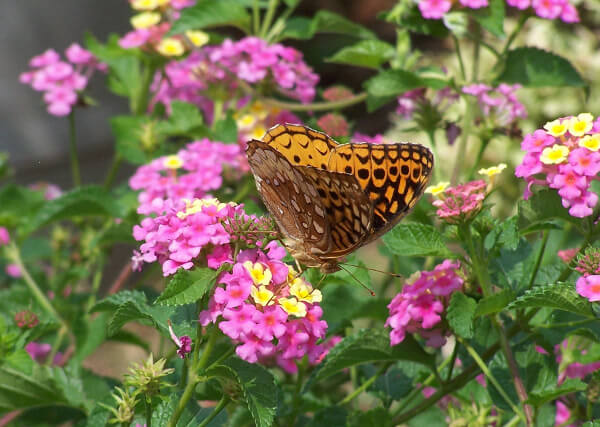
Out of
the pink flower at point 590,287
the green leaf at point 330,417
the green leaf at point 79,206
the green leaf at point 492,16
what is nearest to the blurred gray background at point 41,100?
the green leaf at point 79,206

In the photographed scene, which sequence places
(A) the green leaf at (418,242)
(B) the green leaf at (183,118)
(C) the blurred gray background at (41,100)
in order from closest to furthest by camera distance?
1. (A) the green leaf at (418,242)
2. (B) the green leaf at (183,118)
3. (C) the blurred gray background at (41,100)

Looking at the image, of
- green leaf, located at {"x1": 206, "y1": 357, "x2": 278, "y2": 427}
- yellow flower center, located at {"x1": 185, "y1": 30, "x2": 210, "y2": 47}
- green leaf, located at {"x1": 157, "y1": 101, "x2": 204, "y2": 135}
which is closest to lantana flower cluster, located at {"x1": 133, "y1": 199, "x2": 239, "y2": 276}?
green leaf, located at {"x1": 206, "y1": 357, "x2": 278, "y2": 427}

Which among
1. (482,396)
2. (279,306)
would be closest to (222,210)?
(279,306)

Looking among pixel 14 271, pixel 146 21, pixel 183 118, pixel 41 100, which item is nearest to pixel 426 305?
pixel 183 118

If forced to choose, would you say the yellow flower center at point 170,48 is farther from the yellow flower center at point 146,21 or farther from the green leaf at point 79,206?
the green leaf at point 79,206

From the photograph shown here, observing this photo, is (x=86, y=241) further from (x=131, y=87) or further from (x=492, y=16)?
(x=492, y=16)

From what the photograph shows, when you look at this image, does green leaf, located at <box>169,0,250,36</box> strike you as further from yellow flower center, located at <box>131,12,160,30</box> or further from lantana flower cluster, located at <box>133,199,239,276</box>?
lantana flower cluster, located at <box>133,199,239,276</box>

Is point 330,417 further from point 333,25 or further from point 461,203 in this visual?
point 333,25
